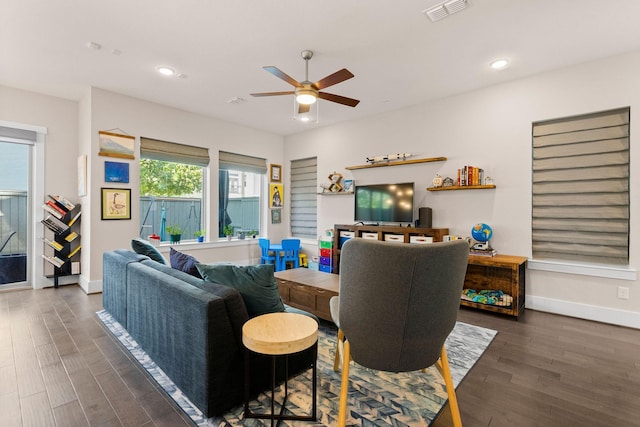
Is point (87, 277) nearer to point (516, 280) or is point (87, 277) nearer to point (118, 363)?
point (118, 363)

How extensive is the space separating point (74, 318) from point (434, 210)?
4.67 meters

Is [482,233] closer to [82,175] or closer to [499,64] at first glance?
[499,64]

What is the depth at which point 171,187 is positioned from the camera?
198 inches

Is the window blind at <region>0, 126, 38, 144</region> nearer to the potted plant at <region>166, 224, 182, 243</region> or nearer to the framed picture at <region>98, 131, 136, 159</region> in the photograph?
the framed picture at <region>98, 131, 136, 159</region>

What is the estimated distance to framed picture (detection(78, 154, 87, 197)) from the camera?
4226mm

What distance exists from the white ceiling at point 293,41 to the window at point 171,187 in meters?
1.03

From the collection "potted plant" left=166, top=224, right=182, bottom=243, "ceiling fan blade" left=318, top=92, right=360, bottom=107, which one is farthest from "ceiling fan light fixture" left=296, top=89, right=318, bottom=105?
"potted plant" left=166, top=224, right=182, bottom=243

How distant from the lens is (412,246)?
1.32 m

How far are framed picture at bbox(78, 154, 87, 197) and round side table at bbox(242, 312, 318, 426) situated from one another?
404 centimetres

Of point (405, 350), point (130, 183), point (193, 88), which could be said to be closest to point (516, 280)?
point (405, 350)

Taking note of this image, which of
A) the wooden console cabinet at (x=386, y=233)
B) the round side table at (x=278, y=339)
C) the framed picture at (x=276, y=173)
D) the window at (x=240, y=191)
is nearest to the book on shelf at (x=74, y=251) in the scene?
the window at (x=240, y=191)

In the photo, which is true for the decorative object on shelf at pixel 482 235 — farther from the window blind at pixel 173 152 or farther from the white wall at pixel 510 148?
the window blind at pixel 173 152

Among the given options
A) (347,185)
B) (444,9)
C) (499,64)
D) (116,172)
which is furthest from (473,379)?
(116,172)

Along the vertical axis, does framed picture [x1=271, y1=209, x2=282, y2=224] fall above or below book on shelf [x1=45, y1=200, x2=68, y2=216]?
below
